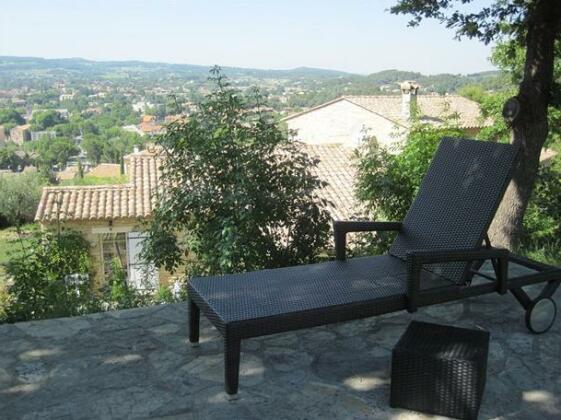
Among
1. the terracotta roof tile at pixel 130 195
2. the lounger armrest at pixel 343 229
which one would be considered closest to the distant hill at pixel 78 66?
the terracotta roof tile at pixel 130 195

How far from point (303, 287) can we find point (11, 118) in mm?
41971

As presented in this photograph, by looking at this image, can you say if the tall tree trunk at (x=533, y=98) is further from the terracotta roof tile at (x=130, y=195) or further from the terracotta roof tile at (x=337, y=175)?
the terracotta roof tile at (x=130, y=195)

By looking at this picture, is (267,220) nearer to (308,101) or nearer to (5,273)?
(5,273)

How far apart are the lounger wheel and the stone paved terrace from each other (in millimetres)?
61

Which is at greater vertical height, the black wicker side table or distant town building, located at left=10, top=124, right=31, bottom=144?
the black wicker side table

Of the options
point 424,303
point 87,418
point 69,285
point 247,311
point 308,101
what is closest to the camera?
point 87,418

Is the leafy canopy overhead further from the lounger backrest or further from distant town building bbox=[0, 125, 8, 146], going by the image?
distant town building bbox=[0, 125, 8, 146]

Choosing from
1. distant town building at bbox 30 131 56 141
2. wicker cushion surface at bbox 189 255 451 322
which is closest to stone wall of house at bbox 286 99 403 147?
distant town building at bbox 30 131 56 141

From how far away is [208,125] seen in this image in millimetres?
4750

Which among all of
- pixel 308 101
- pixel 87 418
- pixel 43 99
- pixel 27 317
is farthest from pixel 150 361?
pixel 43 99

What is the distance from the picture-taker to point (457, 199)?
3.55 m

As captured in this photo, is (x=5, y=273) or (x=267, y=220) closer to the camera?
(x=5, y=273)

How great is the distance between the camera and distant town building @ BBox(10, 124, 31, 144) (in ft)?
128

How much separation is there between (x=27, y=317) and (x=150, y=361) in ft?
4.19
